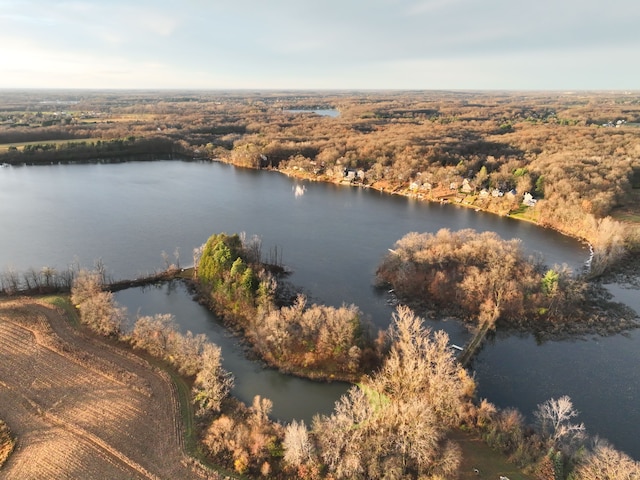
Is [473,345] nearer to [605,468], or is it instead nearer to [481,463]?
[481,463]

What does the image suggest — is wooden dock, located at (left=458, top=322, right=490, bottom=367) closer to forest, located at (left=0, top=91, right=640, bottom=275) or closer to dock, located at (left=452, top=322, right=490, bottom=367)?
dock, located at (left=452, top=322, right=490, bottom=367)

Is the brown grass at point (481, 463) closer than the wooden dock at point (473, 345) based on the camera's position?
Yes

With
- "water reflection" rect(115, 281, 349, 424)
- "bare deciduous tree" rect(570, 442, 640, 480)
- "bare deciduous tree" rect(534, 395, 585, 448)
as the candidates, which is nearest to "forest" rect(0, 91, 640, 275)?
"bare deciduous tree" rect(534, 395, 585, 448)

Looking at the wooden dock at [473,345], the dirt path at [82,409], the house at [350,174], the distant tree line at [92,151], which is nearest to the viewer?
the dirt path at [82,409]

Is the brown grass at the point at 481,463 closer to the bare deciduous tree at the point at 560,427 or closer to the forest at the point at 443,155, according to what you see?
the bare deciduous tree at the point at 560,427

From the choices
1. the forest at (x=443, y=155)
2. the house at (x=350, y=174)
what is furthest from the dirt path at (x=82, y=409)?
the house at (x=350, y=174)

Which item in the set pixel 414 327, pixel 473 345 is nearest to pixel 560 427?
pixel 473 345
